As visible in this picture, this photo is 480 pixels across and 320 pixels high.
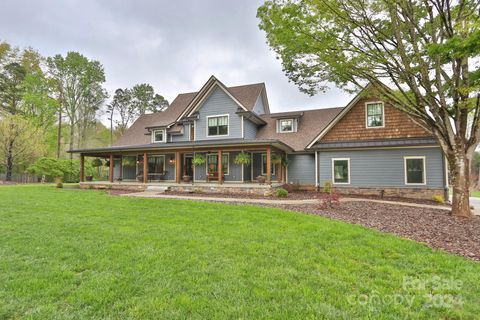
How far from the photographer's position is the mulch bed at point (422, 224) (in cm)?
520

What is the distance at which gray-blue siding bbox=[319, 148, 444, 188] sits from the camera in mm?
13016

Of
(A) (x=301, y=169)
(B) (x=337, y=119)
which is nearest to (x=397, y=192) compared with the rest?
(B) (x=337, y=119)

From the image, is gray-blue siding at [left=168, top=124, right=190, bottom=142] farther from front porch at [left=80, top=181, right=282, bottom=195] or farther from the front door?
front porch at [left=80, top=181, right=282, bottom=195]

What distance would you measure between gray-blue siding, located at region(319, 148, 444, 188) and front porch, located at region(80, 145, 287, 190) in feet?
9.64

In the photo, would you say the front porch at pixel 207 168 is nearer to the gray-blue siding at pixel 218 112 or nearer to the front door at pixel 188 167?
the front door at pixel 188 167

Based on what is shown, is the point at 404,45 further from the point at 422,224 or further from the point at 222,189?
the point at 222,189

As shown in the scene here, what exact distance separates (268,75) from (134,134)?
45.1 ft

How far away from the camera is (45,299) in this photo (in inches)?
110

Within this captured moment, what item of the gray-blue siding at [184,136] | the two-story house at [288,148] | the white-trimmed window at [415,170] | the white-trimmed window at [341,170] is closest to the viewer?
the white-trimmed window at [415,170]

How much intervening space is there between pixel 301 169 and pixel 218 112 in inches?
286

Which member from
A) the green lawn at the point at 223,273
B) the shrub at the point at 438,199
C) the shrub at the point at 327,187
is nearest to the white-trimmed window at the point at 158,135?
the shrub at the point at 327,187

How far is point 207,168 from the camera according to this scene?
17.8 m

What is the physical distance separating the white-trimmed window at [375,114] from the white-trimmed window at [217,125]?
9202 millimetres

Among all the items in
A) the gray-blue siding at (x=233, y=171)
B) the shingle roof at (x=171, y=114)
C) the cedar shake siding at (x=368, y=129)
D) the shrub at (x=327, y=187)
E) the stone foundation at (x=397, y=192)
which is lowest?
the stone foundation at (x=397, y=192)
